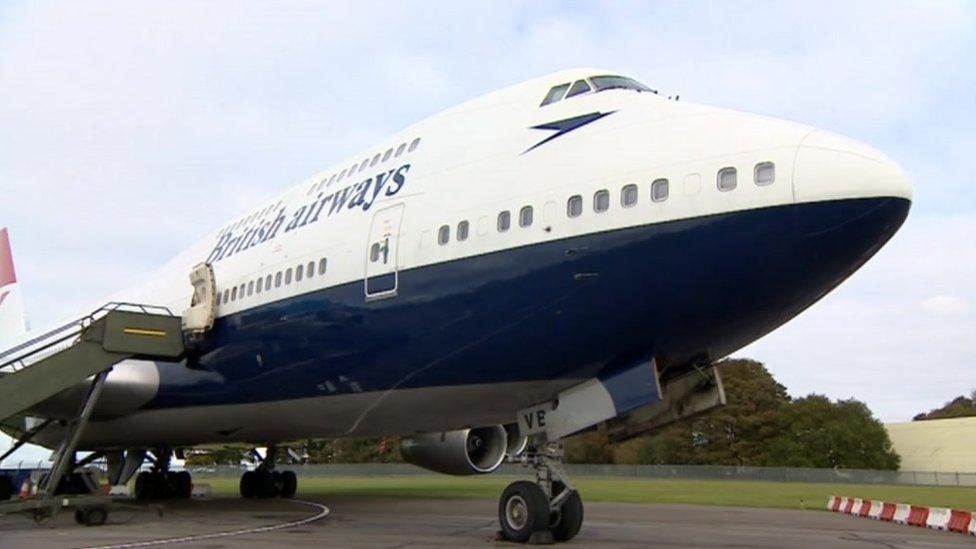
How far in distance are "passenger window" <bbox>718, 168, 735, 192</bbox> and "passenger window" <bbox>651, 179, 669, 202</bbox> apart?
0.53 m

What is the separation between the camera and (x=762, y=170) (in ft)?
28.5

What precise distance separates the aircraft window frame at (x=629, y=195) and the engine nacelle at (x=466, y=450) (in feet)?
24.2

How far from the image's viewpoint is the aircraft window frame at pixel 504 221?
10211 millimetres

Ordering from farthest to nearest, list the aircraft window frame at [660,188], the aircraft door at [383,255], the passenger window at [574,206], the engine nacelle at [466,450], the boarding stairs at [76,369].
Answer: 1. the engine nacelle at [466,450]
2. the boarding stairs at [76,369]
3. the aircraft door at [383,255]
4. the passenger window at [574,206]
5. the aircraft window frame at [660,188]

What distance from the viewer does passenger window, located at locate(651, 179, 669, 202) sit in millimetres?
9109

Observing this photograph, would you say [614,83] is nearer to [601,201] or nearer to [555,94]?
[555,94]

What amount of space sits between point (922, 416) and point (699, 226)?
105589 mm

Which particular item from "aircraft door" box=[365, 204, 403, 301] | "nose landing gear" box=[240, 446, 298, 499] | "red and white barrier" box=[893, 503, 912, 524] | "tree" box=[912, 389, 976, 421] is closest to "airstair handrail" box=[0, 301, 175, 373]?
"aircraft door" box=[365, 204, 403, 301]

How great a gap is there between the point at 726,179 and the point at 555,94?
10.1 feet

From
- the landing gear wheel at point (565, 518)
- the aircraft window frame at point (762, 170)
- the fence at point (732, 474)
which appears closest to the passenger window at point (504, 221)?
the aircraft window frame at point (762, 170)

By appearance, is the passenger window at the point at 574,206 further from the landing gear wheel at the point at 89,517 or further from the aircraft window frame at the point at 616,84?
the landing gear wheel at the point at 89,517

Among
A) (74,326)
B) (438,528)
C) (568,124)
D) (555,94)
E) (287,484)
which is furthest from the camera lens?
(287,484)

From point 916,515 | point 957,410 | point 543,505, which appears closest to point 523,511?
point 543,505

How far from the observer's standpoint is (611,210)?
9422mm
